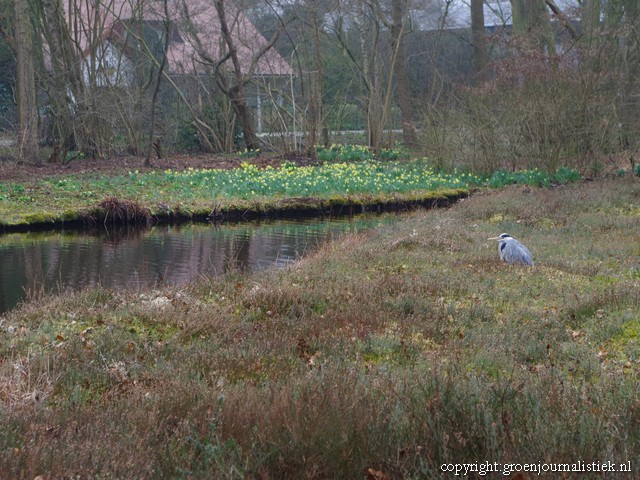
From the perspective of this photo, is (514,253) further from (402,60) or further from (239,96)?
(402,60)

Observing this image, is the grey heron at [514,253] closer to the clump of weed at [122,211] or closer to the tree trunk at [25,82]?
the clump of weed at [122,211]

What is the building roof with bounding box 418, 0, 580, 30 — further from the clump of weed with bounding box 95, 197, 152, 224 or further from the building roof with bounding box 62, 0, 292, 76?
the clump of weed with bounding box 95, 197, 152, 224

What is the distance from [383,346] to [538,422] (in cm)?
304

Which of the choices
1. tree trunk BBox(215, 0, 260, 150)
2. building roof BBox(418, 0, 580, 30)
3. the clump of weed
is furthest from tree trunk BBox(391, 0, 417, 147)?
the clump of weed

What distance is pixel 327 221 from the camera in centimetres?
2080

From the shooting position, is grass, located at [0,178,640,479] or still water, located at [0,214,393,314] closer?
grass, located at [0,178,640,479]

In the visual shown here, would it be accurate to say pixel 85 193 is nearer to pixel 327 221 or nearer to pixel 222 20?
pixel 327 221

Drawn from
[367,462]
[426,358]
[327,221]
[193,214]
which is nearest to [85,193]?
[193,214]

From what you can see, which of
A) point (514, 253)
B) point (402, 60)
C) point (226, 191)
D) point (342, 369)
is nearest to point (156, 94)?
point (226, 191)

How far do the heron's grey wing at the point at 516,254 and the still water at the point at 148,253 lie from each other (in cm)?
382

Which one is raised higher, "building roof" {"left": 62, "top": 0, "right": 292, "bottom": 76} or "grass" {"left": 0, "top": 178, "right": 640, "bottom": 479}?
"building roof" {"left": 62, "top": 0, "right": 292, "bottom": 76}

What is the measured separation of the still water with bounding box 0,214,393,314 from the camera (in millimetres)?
12922

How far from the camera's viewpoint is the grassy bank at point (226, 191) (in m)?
19.0

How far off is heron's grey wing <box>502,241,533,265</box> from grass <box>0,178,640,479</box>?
320mm
